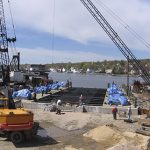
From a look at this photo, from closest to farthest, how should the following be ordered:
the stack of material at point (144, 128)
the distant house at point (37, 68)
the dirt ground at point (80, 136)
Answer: the dirt ground at point (80, 136) → the stack of material at point (144, 128) → the distant house at point (37, 68)

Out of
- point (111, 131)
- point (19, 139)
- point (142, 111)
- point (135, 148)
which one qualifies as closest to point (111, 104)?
point (142, 111)

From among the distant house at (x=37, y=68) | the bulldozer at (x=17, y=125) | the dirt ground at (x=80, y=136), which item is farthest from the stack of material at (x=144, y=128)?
the distant house at (x=37, y=68)

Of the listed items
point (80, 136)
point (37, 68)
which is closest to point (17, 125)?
point (80, 136)

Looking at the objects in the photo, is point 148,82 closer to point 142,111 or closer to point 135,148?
point 142,111

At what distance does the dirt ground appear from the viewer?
25156 mm

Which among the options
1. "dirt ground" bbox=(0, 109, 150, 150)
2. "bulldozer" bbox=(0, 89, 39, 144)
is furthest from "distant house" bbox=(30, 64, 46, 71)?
"bulldozer" bbox=(0, 89, 39, 144)

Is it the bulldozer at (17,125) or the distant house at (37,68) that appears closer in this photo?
the bulldozer at (17,125)

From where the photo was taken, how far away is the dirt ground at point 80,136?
25156 mm

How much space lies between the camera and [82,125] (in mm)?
35000

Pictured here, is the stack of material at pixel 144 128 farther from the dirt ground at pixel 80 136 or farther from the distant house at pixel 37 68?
the distant house at pixel 37 68

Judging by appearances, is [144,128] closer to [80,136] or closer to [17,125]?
[80,136]

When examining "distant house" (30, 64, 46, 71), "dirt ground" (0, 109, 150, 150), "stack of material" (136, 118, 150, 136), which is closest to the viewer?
"dirt ground" (0, 109, 150, 150)

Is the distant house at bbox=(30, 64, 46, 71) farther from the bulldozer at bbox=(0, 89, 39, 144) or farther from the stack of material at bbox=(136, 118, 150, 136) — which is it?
the bulldozer at bbox=(0, 89, 39, 144)

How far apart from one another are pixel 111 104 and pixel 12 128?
88.9ft
